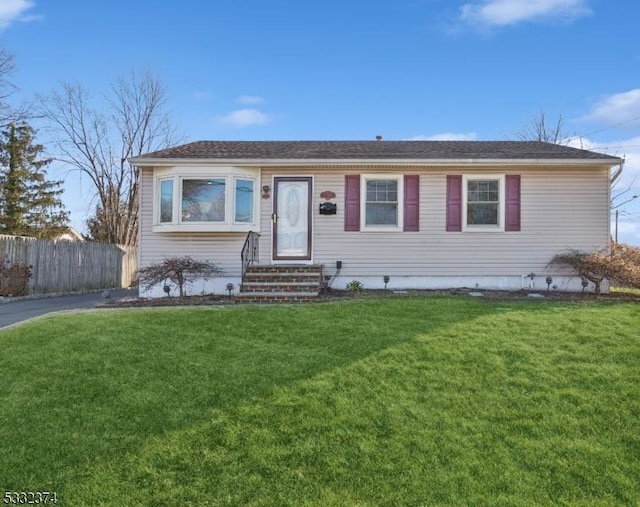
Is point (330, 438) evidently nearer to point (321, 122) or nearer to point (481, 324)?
point (481, 324)

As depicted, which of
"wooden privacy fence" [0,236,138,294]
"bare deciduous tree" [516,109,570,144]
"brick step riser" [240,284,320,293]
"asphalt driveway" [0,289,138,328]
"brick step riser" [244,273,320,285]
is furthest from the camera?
"bare deciduous tree" [516,109,570,144]

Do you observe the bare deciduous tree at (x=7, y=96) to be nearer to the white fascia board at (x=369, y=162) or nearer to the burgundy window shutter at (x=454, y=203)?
the white fascia board at (x=369, y=162)

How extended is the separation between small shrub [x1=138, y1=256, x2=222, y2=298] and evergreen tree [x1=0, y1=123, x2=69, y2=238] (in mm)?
21205

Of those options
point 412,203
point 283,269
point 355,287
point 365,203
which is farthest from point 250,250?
point 412,203

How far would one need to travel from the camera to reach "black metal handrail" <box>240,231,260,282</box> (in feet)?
35.1

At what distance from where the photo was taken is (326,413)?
13.8 ft

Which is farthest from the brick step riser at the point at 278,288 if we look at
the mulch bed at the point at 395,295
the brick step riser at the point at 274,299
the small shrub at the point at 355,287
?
the small shrub at the point at 355,287

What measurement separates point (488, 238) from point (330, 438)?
853 centimetres

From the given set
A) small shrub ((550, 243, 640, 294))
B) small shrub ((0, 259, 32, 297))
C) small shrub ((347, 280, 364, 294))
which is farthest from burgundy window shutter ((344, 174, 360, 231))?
small shrub ((0, 259, 32, 297))

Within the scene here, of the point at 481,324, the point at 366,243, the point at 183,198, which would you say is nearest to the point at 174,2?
the point at 183,198

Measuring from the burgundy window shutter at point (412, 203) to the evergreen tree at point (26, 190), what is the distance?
24.3 m

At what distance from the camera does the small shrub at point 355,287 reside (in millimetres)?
10855

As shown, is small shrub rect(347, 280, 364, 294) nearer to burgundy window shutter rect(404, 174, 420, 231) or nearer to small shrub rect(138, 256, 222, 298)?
burgundy window shutter rect(404, 174, 420, 231)

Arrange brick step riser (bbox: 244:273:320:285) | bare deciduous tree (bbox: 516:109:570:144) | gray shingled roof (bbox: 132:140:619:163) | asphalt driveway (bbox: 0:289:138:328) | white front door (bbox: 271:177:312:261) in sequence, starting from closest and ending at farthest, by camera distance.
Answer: asphalt driveway (bbox: 0:289:138:328)
brick step riser (bbox: 244:273:320:285)
gray shingled roof (bbox: 132:140:619:163)
white front door (bbox: 271:177:312:261)
bare deciduous tree (bbox: 516:109:570:144)
